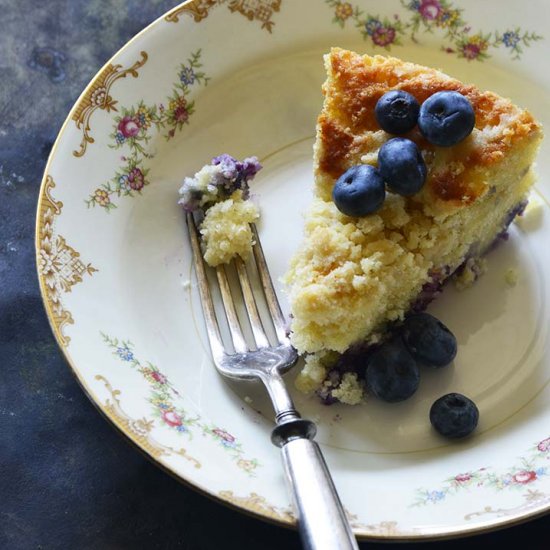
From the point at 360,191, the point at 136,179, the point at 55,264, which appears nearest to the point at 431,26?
the point at 360,191

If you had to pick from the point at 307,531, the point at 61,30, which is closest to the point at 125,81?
the point at 61,30

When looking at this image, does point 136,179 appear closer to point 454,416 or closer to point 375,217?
point 375,217

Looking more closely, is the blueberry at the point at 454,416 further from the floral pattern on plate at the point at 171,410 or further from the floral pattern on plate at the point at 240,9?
the floral pattern on plate at the point at 240,9

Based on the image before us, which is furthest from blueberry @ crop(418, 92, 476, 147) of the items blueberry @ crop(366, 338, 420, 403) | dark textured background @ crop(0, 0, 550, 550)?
dark textured background @ crop(0, 0, 550, 550)

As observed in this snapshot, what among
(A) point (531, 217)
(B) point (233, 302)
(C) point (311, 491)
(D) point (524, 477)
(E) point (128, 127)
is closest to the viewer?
(C) point (311, 491)

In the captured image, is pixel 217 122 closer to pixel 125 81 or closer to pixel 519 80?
pixel 125 81

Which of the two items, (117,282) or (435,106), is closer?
(435,106)

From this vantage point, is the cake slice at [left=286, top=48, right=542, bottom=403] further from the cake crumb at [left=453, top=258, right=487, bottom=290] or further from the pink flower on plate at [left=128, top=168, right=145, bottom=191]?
the pink flower on plate at [left=128, top=168, right=145, bottom=191]
